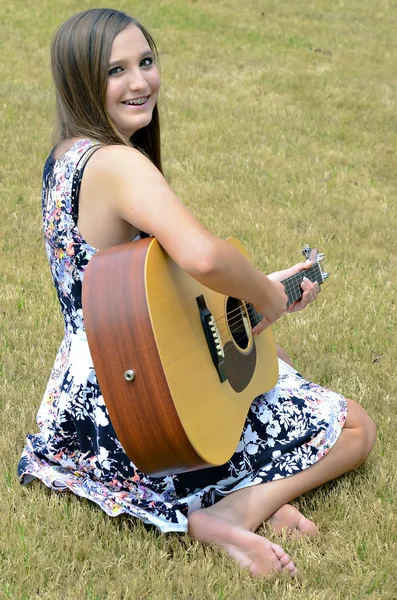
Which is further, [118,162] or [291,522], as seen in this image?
[291,522]

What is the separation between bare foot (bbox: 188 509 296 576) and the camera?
2.64 m

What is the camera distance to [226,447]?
8.64 ft

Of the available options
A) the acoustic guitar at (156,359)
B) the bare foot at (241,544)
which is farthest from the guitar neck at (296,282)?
the bare foot at (241,544)

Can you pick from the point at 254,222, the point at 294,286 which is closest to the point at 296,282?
the point at 294,286

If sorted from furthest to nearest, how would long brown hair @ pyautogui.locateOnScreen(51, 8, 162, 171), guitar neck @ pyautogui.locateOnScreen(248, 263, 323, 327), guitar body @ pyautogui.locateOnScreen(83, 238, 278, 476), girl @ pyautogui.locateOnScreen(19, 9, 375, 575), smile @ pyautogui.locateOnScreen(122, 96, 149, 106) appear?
guitar neck @ pyautogui.locateOnScreen(248, 263, 323, 327) < smile @ pyautogui.locateOnScreen(122, 96, 149, 106) < long brown hair @ pyautogui.locateOnScreen(51, 8, 162, 171) < girl @ pyautogui.locateOnScreen(19, 9, 375, 575) < guitar body @ pyautogui.locateOnScreen(83, 238, 278, 476)

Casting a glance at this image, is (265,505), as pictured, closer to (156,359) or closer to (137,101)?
(156,359)

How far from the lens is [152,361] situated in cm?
238

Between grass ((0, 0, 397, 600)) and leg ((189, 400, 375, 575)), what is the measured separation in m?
0.06

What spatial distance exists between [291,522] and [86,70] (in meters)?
1.72

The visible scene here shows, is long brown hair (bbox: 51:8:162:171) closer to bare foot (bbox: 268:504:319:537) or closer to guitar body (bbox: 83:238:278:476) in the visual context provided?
guitar body (bbox: 83:238:278:476)

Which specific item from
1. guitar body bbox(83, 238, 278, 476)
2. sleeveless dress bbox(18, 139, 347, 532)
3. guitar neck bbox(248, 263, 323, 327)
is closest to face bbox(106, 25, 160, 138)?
sleeveless dress bbox(18, 139, 347, 532)

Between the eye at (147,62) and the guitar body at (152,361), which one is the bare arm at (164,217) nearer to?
the guitar body at (152,361)

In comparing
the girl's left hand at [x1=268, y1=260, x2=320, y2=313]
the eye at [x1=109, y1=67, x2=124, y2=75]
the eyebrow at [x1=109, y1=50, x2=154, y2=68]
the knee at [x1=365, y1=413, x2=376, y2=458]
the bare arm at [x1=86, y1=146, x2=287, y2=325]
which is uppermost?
the eyebrow at [x1=109, y1=50, x2=154, y2=68]

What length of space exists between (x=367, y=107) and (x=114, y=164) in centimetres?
756
